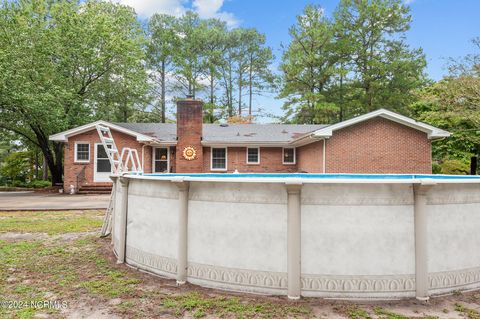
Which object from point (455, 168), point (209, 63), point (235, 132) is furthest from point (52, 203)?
point (209, 63)

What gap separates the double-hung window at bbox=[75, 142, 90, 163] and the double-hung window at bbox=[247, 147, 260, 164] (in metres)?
9.75

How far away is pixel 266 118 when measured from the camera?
35.9 meters

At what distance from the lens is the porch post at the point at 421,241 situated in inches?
142

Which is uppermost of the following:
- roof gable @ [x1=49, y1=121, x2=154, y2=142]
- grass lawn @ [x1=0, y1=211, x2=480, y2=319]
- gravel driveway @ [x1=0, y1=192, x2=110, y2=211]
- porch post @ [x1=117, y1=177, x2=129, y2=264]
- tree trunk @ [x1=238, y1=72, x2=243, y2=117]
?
tree trunk @ [x1=238, y1=72, x2=243, y2=117]

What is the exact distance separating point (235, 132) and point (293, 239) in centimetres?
1774

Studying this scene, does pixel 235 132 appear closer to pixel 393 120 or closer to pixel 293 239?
pixel 393 120

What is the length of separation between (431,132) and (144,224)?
1645 cm

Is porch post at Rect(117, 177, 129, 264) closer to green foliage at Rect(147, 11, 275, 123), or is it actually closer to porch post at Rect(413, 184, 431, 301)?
porch post at Rect(413, 184, 431, 301)

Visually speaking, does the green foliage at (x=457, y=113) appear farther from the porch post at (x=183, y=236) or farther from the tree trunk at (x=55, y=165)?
the tree trunk at (x=55, y=165)

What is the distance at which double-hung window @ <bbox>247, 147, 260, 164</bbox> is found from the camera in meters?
20.0

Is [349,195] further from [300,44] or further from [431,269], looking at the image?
[300,44]

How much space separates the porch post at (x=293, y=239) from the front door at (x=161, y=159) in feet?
55.3

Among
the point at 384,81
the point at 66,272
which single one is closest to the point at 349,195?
the point at 66,272

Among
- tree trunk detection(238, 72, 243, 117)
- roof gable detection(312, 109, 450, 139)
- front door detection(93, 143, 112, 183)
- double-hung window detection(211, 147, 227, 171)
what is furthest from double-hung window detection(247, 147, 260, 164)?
tree trunk detection(238, 72, 243, 117)
